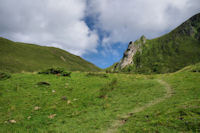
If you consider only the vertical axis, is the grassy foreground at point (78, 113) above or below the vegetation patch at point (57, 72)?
below

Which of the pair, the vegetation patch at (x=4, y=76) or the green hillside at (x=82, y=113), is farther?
the vegetation patch at (x=4, y=76)

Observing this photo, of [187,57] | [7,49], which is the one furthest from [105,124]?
[187,57]

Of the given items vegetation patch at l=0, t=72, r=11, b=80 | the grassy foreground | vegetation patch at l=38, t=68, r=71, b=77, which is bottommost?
the grassy foreground

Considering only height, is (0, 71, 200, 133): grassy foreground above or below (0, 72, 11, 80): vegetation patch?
below

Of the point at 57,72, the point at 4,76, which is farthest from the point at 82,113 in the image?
the point at 57,72

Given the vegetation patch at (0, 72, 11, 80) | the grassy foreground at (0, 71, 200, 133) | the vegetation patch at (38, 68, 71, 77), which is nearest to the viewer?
the grassy foreground at (0, 71, 200, 133)

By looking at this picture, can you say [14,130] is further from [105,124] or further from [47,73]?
[47,73]

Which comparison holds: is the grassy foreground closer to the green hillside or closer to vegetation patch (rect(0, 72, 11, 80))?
the green hillside

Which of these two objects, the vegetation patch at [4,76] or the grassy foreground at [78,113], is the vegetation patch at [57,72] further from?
the grassy foreground at [78,113]

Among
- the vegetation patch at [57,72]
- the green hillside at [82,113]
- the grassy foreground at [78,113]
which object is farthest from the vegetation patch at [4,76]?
the vegetation patch at [57,72]

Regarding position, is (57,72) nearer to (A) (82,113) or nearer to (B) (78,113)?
(B) (78,113)

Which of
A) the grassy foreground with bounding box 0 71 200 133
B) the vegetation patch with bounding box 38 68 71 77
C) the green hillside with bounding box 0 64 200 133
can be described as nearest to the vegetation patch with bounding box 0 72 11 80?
the green hillside with bounding box 0 64 200 133

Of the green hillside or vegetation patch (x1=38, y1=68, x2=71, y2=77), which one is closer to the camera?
the green hillside

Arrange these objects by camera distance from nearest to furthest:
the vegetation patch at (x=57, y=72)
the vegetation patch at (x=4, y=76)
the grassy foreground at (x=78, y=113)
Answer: the grassy foreground at (x=78, y=113) → the vegetation patch at (x=4, y=76) → the vegetation patch at (x=57, y=72)
